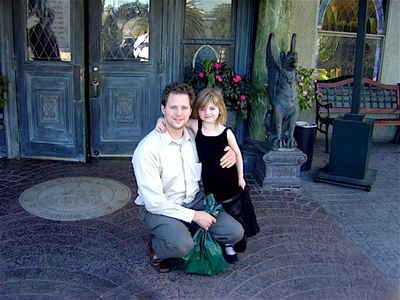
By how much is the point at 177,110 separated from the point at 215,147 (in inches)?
16.5

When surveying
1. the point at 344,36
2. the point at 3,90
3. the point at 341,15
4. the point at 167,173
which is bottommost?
the point at 167,173

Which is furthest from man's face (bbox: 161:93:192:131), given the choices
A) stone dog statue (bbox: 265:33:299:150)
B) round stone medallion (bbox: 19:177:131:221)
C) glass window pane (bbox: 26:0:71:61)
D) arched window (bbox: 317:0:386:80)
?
arched window (bbox: 317:0:386:80)

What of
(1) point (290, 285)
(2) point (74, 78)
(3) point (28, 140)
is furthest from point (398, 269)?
(3) point (28, 140)

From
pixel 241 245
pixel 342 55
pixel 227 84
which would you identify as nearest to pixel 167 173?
pixel 241 245

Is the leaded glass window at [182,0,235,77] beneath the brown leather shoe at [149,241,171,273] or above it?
above

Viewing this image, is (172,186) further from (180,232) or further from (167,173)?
(180,232)

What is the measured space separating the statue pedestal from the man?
171cm

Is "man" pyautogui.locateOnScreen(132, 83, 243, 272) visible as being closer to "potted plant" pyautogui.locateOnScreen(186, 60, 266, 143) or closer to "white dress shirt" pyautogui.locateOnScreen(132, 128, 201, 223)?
"white dress shirt" pyautogui.locateOnScreen(132, 128, 201, 223)

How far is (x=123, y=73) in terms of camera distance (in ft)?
17.3

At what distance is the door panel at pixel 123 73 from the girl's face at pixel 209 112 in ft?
8.25

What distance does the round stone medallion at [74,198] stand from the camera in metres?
3.83

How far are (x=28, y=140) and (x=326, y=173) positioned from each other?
11.6ft

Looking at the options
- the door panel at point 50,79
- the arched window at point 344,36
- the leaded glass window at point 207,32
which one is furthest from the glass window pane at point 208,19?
the arched window at point 344,36

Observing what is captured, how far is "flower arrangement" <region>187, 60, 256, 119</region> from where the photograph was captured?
503 cm
